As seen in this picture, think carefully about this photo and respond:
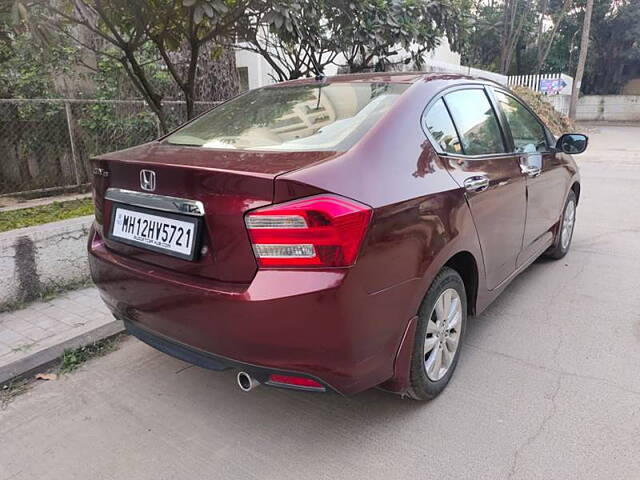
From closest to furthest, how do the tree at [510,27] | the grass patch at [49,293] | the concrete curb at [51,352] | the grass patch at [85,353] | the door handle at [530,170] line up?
1. the concrete curb at [51,352]
2. the grass patch at [85,353]
3. the door handle at [530,170]
4. the grass patch at [49,293]
5. the tree at [510,27]

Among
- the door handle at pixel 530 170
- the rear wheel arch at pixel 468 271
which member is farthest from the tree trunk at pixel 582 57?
the rear wheel arch at pixel 468 271

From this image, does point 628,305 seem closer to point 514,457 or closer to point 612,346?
point 612,346

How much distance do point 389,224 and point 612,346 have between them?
6.81 ft

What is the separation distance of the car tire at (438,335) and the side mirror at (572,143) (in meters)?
2.20

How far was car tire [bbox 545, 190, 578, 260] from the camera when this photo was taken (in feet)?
15.5

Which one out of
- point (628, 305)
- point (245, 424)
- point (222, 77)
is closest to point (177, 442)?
point (245, 424)

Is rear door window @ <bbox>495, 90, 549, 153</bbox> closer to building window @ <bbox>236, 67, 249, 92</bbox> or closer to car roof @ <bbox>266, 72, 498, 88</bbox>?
car roof @ <bbox>266, 72, 498, 88</bbox>

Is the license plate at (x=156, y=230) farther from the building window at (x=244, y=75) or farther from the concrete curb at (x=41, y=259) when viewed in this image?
the building window at (x=244, y=75)

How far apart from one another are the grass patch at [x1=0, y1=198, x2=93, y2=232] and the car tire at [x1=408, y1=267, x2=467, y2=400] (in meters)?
3.43

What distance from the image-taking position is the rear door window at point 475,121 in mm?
2959

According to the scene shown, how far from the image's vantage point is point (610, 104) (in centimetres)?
3025

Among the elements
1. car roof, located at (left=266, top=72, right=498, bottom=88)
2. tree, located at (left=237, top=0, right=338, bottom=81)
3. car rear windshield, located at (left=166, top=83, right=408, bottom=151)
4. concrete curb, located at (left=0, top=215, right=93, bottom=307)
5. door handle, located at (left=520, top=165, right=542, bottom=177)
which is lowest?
concrete curb, located at (left=0, top=215, right=93, bottom=307)

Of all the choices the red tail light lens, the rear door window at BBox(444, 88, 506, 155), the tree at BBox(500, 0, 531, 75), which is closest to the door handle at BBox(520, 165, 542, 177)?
the rear door window at BBox(444, 88, 506, 155)

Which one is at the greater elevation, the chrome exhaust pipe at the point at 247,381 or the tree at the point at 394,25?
the tree at the point at 394,25
